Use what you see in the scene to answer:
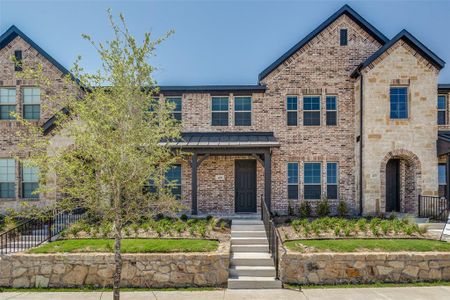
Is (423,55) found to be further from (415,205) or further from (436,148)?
(415,205)

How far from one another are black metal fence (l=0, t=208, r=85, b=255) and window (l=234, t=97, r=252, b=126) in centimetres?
795

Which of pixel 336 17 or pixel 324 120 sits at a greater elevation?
pixel 336 17

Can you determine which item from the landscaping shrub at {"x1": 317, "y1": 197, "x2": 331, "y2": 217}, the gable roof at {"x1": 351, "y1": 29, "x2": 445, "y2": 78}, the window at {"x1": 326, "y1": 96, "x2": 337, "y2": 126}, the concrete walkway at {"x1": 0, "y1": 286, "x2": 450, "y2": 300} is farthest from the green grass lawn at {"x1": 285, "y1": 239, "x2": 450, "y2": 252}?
the gable roof at {"x1": 351, "y1": 29, "x2": 445, "y2": 78}

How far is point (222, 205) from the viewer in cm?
1464

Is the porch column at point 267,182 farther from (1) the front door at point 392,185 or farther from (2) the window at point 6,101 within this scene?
(2) the window at point 6,101

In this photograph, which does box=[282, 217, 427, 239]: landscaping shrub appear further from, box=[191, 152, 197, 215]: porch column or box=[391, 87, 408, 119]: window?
box=[391, 87, 408, 119]: window

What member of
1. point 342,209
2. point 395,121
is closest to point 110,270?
point 342,209

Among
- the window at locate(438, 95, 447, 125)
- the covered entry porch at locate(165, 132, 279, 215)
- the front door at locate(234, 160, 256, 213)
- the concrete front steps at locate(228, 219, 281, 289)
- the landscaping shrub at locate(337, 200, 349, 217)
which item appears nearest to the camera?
the concrete front steps at locate(228, 219, 281, 289)

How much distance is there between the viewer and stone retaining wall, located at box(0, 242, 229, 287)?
26.2 ft

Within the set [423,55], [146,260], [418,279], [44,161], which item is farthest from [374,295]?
[423,55]

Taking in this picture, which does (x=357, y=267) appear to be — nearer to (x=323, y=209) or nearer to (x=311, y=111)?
(x=323, y=209)

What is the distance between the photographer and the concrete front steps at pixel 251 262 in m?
7.84

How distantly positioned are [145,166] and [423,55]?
1336 centimetres

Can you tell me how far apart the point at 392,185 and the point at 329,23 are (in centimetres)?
814
